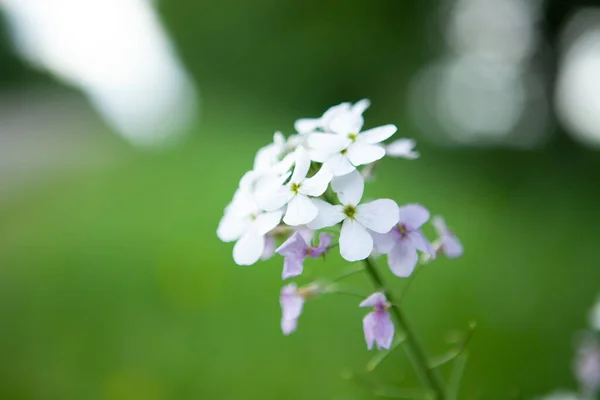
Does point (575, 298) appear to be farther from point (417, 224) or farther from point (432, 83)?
point (432, 83)

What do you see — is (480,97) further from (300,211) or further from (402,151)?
(300,211)

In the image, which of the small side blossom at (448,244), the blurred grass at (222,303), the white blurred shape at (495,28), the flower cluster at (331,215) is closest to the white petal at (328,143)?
the flower cluster at (331,215)

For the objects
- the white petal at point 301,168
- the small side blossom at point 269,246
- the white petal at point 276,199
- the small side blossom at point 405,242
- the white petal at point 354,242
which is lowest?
the small side blossom at point 405,242

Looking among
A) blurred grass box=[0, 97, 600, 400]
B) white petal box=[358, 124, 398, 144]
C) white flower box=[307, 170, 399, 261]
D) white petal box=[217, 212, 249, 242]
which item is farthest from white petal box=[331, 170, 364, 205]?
blurred grass box=[0, 97, 600, 400]

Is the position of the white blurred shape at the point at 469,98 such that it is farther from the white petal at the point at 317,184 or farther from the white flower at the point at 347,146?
the white petal at the point at 317,184

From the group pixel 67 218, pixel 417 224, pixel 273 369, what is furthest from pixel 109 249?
pixel 417 224

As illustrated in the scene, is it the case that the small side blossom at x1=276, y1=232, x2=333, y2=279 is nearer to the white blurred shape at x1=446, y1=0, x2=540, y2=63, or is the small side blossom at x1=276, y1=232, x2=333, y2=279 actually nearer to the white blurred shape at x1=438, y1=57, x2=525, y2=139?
the white blurred shape at x1=446, y1=0, x2=540, y2=63

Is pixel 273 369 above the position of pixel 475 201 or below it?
above
